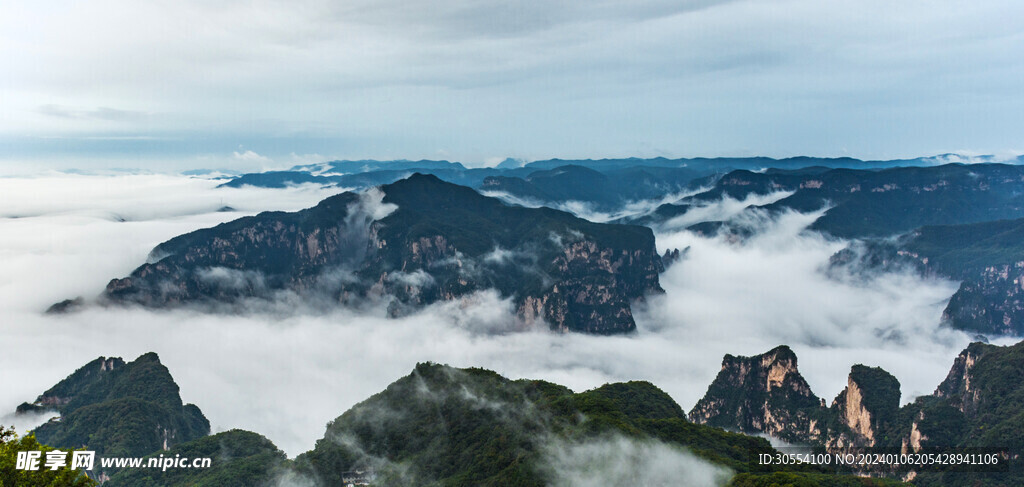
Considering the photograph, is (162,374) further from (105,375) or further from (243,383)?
(243,383)

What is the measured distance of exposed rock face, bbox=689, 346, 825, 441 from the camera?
125 meters

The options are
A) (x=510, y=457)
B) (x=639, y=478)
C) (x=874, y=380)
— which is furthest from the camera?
(x=874, y=380)

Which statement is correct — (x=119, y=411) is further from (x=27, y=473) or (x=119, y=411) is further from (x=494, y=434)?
(x=27, y=473)

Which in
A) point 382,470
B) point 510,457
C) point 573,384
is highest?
point 510,457

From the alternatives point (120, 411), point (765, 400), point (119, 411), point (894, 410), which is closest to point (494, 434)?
point (120, 411)

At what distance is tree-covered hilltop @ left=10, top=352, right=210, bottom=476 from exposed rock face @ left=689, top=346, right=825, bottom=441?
12124 cm

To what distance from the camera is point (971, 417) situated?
10338 centimetres

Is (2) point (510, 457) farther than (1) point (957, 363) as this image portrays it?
No

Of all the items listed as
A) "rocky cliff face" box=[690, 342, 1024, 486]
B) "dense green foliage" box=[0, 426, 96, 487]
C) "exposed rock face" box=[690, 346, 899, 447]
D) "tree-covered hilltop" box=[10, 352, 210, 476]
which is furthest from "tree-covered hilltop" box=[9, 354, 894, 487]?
"dense green foliage" box=[0, 426, 96, 487]

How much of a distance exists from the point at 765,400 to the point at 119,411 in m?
137

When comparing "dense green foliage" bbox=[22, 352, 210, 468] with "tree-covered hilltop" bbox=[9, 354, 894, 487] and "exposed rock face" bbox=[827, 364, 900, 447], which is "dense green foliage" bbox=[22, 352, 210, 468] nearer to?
"tree-covered hilltop" bbox=[9, 354, 894, 487]

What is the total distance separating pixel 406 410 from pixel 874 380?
99866mm

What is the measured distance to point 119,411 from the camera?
109m

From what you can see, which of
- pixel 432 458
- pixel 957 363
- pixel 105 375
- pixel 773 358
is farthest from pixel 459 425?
pixel 957 363
